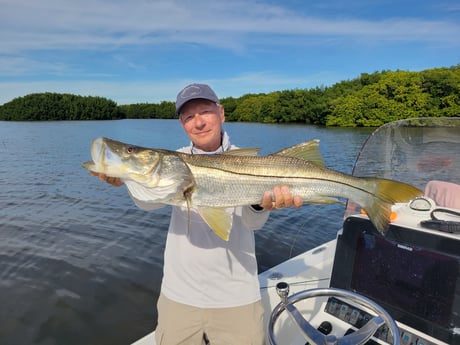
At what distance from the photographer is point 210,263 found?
2656 mm

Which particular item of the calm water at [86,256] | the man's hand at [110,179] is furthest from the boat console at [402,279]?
the calm water at [86,256]

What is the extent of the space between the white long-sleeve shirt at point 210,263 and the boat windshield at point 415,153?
4.82 feet

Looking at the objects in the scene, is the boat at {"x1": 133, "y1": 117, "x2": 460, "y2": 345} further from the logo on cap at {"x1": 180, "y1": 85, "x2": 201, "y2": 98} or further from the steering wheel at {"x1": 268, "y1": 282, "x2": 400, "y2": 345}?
the logo on cap at {"x1": 180, "y1": 85, "x2": 201, "y2": 98}

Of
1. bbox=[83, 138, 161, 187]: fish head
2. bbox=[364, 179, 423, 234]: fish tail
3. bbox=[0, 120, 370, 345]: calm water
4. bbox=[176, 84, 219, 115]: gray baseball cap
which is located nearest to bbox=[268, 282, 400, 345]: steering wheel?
bbox=[364, 179, 423, 234]: fish tail

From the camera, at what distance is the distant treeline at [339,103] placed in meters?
55.7

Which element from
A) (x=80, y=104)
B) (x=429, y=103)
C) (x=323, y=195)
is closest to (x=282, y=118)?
(x=429, y=103)

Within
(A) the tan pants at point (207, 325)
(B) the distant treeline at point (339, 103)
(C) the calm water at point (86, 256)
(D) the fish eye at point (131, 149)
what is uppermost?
(B) the distant treeline at point (339, 103)

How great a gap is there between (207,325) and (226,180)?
1156 millimetres

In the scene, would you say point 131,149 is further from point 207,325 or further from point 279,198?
point 207,325

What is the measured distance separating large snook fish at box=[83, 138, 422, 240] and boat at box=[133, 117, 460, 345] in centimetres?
63

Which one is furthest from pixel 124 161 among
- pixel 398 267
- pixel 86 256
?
pixel 86 256

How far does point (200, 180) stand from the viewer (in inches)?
95.7

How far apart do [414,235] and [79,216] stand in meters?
10.3

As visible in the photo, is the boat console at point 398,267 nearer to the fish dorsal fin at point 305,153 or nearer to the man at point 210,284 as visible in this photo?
the man at point 210,284
